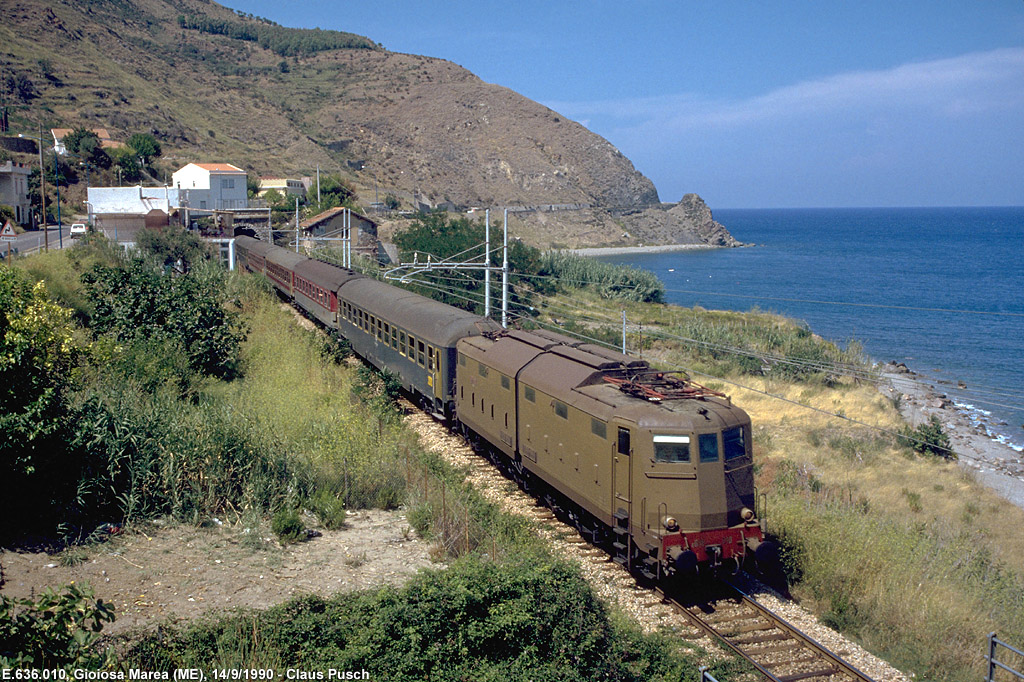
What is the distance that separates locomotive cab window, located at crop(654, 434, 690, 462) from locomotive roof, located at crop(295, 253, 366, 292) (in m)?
20.3

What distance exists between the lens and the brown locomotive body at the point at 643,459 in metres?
11.1

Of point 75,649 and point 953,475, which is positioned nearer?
point 75,649

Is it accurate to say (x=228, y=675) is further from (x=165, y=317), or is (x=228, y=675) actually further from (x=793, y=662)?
(x=165, y=317)

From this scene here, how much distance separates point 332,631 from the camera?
8.00 m

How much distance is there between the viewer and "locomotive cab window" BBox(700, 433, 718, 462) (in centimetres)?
1118

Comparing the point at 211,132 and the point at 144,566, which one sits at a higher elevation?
the point at 211,132

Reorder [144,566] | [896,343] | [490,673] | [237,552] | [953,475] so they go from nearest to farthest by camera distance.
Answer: [490,673] → [144,566] → [237,552] → [953,475] → [896,343]

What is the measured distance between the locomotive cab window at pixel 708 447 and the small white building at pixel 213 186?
58.8 m

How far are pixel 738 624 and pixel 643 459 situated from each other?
8.84 feet

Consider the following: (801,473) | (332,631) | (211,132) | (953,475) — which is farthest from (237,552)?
(211,132)

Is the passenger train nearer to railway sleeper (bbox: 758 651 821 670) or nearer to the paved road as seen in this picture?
railway sleeper (bbox: 758 651 821 670)

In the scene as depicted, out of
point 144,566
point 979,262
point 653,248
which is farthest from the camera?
point 653,248

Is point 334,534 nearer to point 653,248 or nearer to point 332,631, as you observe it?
point 332,631

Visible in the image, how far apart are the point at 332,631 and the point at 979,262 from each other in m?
130
